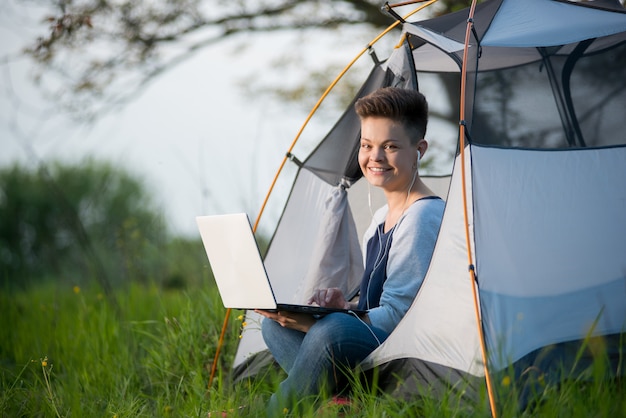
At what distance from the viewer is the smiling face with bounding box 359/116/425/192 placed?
2.69m

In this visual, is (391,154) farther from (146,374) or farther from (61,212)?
(61,212)

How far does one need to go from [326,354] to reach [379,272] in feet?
1.46

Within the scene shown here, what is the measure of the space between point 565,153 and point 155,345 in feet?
6.89

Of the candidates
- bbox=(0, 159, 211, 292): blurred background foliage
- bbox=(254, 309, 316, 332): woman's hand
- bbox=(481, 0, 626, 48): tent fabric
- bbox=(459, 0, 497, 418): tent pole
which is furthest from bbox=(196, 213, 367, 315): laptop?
bbox=(0, 159, 211, 292): blurred background foliage

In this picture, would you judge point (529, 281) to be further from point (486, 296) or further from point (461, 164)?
point (461, 164)

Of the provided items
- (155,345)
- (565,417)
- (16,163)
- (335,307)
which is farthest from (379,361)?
(16,163)

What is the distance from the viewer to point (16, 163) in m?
10.1

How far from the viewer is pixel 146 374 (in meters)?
3.52

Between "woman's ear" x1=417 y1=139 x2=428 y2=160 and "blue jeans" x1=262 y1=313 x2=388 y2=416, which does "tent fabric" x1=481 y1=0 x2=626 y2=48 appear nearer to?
"woman's ear" x1=417 y1=139 x2=428 y2=160

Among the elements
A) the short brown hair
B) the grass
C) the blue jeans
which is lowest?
the grass

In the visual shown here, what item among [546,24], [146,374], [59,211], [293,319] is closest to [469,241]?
[293,319]

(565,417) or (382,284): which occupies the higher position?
(382,284)

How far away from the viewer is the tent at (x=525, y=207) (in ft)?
7.43

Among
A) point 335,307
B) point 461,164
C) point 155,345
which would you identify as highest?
point 461,164
